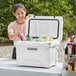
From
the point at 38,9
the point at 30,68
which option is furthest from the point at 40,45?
the point at 38,9

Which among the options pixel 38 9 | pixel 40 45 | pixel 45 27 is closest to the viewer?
pixel 40 45

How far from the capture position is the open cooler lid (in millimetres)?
3045

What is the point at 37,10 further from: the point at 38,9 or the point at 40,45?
the point at 40,45

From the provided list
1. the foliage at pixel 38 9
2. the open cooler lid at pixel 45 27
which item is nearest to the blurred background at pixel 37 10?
the foliage at pixel 38 9

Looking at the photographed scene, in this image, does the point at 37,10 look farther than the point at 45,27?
Yes

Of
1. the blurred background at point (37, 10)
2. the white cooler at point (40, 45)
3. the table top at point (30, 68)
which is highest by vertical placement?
the blurred background at point (37, 10)

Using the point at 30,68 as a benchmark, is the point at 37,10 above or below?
above

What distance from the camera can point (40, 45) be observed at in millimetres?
2818

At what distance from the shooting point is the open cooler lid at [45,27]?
9.99ft

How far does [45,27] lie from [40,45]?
1.11 ft

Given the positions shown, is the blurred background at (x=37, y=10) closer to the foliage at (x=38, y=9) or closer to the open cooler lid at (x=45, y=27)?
the foliage at (x=38, y=9)

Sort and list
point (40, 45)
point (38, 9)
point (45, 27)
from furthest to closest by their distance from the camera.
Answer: point (38, 9) → point (45, 27) → point (40, 45)

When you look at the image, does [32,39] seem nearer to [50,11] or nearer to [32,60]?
[32,60]

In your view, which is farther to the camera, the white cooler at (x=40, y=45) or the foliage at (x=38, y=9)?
the foliage at (x=38, y=9)
